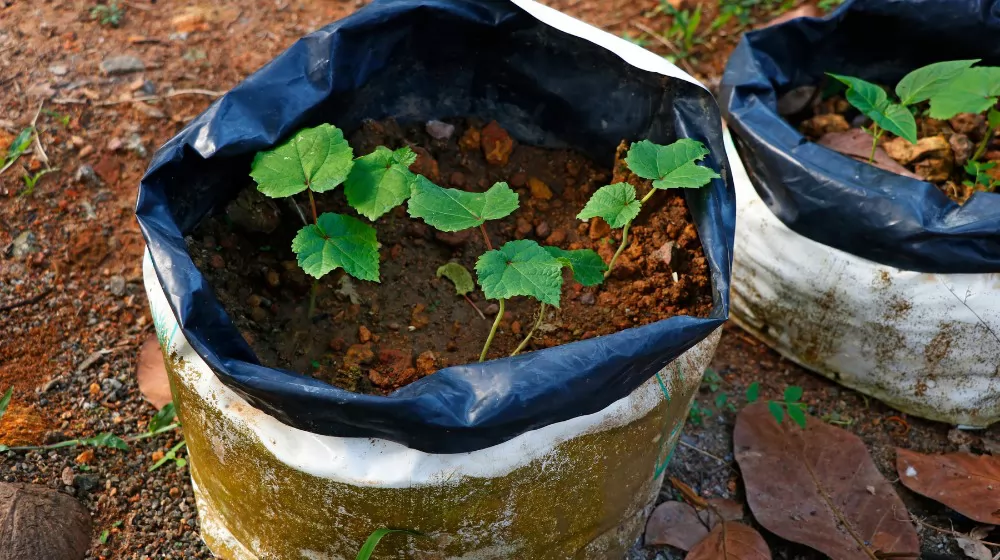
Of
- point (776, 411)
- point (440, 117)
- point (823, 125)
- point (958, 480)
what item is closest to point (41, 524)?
point (440, 117)

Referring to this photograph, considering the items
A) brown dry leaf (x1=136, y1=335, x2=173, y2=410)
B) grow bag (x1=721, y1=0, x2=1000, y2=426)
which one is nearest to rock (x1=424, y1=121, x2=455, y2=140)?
grow bag (x1=721, y1=0, x2=1000, y2=426)

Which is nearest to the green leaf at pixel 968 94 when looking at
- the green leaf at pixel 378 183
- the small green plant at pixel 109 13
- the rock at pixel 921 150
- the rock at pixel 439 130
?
the rock at pixel 921 150

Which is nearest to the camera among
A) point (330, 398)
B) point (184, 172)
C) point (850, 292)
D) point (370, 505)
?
point (330, 398)

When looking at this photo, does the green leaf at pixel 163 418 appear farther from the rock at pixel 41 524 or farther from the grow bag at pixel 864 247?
the grow bag at pixel 864 247

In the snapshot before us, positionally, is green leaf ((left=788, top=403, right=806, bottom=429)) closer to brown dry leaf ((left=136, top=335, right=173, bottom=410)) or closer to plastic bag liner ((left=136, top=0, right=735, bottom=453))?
plastic bag liner ((left=136, top=0, right=735, bottom=453))

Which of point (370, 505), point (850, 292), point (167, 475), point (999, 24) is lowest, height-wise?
point (167, 475)

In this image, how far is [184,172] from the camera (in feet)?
5.08

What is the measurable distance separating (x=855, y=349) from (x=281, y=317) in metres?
1.29

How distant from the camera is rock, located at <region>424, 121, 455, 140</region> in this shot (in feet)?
6.36

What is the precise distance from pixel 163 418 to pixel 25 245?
0.63 m

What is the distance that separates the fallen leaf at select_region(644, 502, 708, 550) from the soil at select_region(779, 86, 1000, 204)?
988mm

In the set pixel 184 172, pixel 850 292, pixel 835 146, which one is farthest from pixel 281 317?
pixel 835 146

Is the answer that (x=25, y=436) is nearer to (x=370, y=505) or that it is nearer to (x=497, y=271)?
(x=370, y=505)

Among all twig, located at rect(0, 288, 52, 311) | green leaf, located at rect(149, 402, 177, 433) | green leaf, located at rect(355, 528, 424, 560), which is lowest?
green leaf, located at rect(149, 402, 177, 433)
